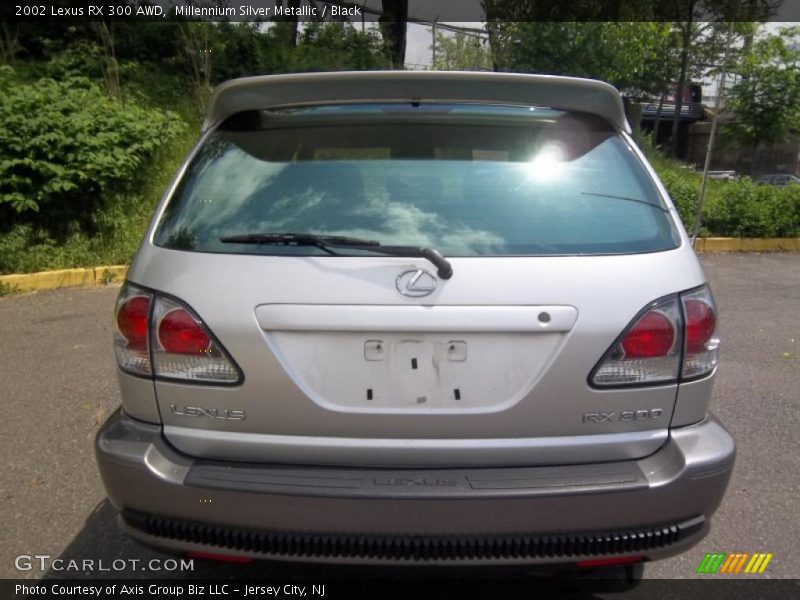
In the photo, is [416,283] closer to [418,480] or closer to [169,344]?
[418,480]

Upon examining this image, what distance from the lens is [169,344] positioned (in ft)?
6.40

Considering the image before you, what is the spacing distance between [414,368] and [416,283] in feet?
0.77

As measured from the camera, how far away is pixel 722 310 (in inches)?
262

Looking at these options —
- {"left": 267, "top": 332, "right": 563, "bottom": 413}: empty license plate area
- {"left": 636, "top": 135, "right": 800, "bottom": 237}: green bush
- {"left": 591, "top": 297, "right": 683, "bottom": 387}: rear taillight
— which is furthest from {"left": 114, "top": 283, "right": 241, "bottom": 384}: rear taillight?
{"left": 636, "top": 135, "right": 800, "bottom": 237}: green bush

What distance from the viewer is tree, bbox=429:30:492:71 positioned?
16375 millimetres

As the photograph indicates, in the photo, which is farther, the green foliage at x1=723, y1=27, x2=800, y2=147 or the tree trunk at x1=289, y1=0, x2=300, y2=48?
the green foliage at x1=723, y1=27, x2=800, y2=147

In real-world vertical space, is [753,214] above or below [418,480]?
below

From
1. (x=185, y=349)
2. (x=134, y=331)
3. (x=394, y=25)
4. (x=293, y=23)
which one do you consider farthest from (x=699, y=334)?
(x=293, y=23)

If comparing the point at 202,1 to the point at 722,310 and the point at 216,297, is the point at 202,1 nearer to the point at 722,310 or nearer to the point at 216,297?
the point at 722,310

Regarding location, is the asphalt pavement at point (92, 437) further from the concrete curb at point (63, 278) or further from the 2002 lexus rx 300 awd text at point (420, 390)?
the 2002 lexus rx 300 awd text at point (420, 390)

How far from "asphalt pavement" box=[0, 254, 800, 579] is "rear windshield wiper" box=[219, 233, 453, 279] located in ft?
3.77

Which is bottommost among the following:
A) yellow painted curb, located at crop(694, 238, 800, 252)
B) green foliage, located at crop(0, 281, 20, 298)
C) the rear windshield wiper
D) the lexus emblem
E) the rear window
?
yellow painted curb, located at crop(694, 238, 800, 252)

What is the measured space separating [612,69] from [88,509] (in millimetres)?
13842

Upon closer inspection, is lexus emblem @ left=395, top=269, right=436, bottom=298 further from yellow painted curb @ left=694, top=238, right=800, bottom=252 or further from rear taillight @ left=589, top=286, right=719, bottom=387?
yellow painted curb @ left=694, top=238, right=800, bottom=252
